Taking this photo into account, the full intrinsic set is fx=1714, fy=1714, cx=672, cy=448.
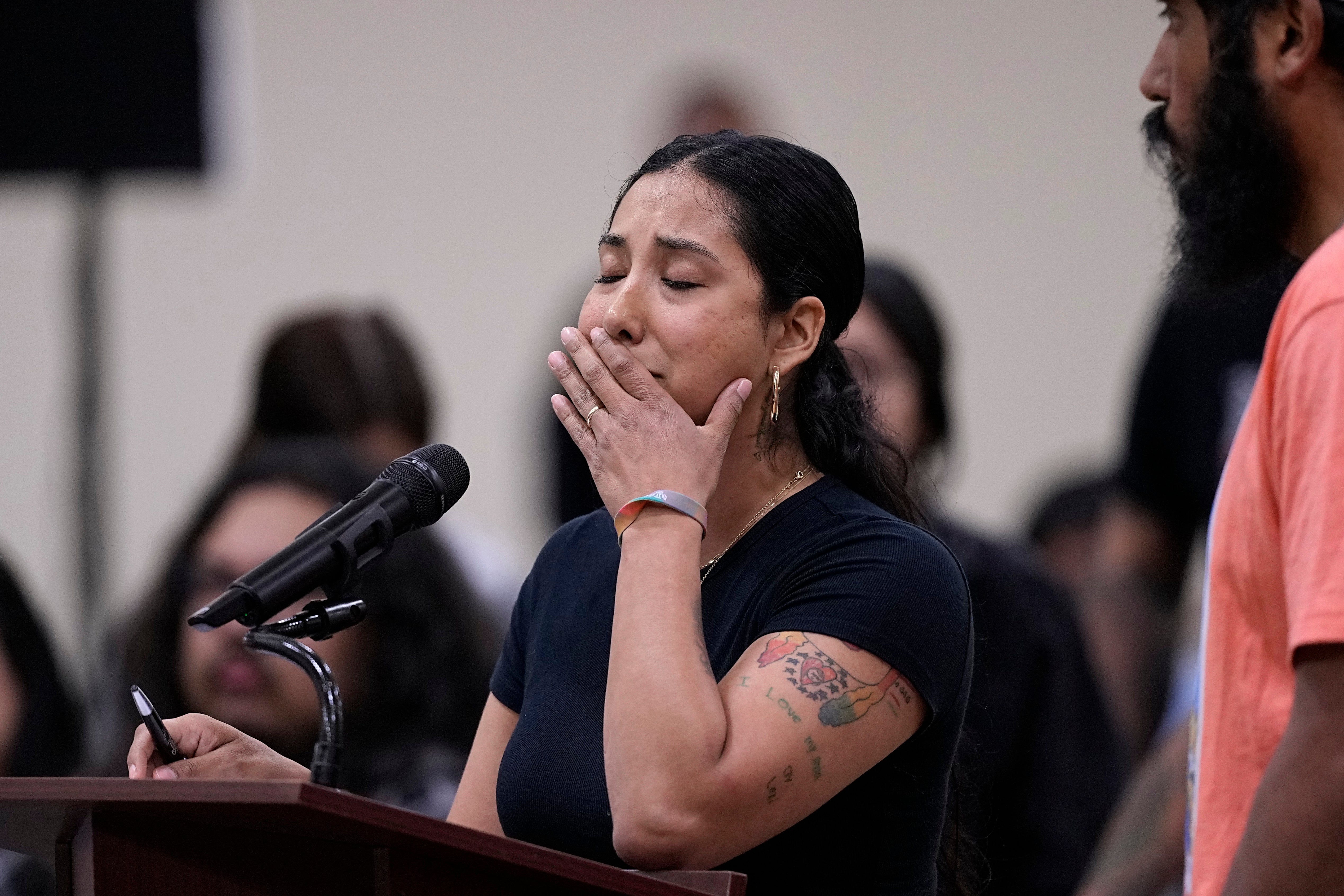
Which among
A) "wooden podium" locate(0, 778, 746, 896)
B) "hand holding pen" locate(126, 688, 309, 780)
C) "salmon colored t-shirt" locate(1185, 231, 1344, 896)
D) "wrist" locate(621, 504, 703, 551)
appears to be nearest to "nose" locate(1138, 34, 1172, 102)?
"salmon colored t-shirt" locate(1185, 231, 1344, 896)

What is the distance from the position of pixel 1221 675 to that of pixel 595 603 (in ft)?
2.16

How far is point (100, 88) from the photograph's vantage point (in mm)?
4180

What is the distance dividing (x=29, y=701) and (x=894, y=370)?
1.68 metres

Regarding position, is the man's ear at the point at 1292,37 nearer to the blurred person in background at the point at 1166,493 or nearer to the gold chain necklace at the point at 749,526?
the gold chain necklace at the point at 749,526

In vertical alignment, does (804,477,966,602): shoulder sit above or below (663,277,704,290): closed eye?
below

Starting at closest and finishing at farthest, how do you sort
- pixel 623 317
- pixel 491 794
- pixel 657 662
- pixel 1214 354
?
pixel 657 662 < pixel 623 317 < pixel 491 794 < pixel 1214 354

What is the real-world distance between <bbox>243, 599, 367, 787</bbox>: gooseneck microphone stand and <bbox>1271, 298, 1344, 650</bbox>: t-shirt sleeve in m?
0.81

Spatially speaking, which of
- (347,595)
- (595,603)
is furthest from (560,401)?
(347,595)

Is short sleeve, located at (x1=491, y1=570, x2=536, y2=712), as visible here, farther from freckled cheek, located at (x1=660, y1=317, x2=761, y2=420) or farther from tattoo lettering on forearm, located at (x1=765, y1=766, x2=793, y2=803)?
tattoo lettering on forearm, located at (x1=765, y1=766, x2=793, y2=803)

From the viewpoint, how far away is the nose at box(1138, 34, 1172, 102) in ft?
6.05

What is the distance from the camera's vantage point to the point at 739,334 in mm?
1793

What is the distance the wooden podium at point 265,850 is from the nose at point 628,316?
0.59m

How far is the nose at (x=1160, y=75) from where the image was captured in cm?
184

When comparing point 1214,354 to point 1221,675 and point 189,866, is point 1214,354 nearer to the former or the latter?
point 1221,675
